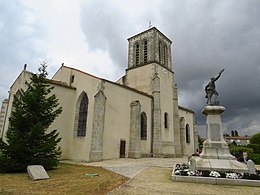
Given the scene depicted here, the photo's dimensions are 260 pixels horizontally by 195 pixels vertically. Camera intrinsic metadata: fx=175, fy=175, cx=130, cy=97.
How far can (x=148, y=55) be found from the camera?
1011 inches

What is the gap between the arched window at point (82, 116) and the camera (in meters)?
16.4

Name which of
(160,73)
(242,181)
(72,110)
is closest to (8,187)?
(242,181)

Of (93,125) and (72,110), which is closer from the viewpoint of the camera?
(93,125)

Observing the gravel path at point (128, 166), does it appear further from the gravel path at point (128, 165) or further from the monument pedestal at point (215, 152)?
the monument pedestal at point (215, 152)

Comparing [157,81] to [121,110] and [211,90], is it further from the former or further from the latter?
[211,90]

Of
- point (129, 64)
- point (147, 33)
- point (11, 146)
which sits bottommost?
point (11, 146)

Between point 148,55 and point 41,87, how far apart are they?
18.0m

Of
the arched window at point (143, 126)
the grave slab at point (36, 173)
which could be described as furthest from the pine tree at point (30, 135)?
the arched window at point (143, 126)

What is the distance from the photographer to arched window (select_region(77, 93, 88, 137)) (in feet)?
53.9

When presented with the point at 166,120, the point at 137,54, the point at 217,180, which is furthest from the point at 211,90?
the point at 137,54

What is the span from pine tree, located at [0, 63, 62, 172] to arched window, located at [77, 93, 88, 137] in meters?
5.92

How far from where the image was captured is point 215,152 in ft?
30.3

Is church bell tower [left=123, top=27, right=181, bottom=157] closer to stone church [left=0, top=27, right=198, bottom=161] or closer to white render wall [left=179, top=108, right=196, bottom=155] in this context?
stone church [left=0, top=27, right=198, bottom=161]

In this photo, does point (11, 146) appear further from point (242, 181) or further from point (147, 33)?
point (147, 33)
